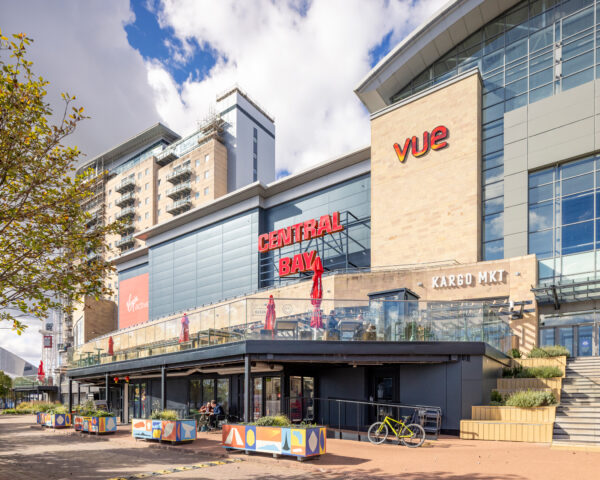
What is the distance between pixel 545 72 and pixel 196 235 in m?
36.4

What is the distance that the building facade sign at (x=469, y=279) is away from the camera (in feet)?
96.5

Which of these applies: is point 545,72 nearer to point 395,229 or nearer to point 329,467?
point 395,229

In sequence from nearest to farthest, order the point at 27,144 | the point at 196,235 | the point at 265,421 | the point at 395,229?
the point at 27,144 → the point at 265,421 → the point at 395,229 → the point at 196,235

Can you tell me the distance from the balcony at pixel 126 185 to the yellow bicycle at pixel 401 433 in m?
83.1

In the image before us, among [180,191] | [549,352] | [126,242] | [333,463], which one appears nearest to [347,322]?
[333,463]

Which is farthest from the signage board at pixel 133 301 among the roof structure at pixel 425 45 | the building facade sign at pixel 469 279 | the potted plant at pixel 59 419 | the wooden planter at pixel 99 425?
the building facade sign at pixel 469 279

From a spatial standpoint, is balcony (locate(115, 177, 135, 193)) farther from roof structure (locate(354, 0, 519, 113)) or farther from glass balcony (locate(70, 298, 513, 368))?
glass balcony (locate(70, 298, 513, 368))

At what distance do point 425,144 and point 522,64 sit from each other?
24.3ft

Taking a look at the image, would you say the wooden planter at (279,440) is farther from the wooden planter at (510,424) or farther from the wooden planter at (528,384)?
the wooden planter at (528,384)

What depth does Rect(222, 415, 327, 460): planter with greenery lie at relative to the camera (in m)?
13.9

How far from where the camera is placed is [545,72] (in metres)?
31.9

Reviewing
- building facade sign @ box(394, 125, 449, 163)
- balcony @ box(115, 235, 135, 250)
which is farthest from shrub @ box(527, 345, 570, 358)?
balcony @ box(115, 235, 135, 250)

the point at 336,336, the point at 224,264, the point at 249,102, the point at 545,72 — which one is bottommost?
the point at 336,336

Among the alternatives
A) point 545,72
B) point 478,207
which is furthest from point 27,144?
point 545,72
